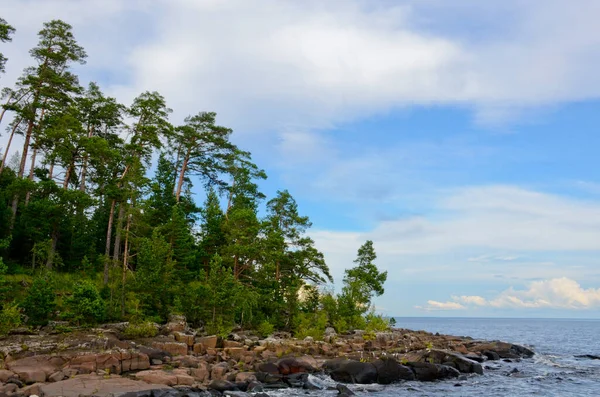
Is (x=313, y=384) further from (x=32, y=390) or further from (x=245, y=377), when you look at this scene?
(x=32, y=390)

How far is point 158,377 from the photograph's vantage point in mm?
26391

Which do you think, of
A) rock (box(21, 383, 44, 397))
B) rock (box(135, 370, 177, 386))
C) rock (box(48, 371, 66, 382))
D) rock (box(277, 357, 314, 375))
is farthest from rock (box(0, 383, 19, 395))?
rock (box(277, 357, 314, 375))

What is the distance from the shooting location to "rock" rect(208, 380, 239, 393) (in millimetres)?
26266

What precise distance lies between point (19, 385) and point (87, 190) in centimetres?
3573

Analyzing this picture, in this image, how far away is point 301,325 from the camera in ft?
155

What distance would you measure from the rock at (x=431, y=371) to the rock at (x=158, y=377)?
16093mm

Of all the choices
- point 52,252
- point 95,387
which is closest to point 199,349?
point 95,387

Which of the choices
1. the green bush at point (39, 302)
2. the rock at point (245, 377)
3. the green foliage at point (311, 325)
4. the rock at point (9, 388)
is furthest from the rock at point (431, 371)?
the green bush at point (39, 302)

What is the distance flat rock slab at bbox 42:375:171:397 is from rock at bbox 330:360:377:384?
11.4 m

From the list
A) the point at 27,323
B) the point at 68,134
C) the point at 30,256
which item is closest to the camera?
the point at 27,323

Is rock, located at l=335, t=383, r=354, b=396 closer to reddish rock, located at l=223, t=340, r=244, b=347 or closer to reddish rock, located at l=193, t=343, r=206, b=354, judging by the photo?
reddish rock, located at l=193, t=343, r=206, b=354

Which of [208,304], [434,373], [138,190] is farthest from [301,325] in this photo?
[138,190]

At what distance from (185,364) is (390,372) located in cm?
1306

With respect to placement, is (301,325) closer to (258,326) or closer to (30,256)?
(258,326)
